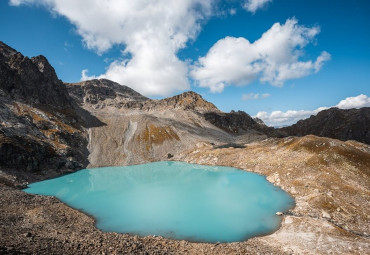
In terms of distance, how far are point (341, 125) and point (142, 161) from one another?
145348 millimetres

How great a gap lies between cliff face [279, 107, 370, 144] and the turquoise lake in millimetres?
117644

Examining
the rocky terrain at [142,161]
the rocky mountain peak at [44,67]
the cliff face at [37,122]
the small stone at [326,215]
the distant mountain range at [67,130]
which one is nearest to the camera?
the rocky terrain at [142,161]

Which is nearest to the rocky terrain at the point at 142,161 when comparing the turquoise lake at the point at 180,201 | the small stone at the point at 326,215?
the small stone at the point at 326,215

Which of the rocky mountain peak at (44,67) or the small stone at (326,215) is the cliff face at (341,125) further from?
the rocky mountain peak at (44,67)

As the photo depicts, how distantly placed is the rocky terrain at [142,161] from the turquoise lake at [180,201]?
387 cm

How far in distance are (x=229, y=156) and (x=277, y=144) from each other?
20.0 m

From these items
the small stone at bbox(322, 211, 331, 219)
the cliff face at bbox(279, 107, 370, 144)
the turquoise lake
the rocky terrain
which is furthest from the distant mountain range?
the small stone at bbox(322, 211, 331, 219)

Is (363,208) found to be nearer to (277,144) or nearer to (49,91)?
(277,144)

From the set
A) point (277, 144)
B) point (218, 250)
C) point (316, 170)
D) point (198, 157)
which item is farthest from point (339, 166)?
point (198, 157)

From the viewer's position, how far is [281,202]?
49.1 meters

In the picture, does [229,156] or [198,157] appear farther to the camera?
[198,157]

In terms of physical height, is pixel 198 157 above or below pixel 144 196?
above

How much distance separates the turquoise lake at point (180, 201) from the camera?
1469 inches

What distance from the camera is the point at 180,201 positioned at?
52.5 meters
